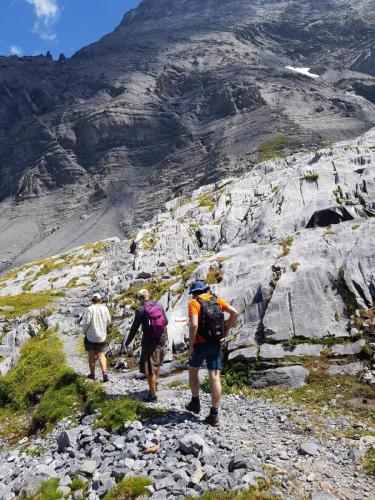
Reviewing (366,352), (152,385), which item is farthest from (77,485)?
(366,352)

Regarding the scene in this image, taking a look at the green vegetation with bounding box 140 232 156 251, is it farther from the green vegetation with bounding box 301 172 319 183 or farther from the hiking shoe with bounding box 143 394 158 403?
the hiking shoe with bounding box 143 394 158 403

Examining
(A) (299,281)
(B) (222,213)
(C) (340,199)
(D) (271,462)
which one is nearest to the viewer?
(D) (271,462)

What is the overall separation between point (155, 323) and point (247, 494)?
687 cm

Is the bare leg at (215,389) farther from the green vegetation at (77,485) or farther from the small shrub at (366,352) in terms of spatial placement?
the small shrub at (366,352)

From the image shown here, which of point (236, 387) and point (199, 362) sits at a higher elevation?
point (199, 362)

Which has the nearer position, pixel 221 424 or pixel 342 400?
pixel 221 424

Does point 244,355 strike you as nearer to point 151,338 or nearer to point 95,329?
point 151,338

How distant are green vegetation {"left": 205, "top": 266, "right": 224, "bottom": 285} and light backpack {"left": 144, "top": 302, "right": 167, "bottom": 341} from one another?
11.2 meters

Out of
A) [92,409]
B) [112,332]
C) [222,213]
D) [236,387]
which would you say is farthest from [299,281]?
[222,213]

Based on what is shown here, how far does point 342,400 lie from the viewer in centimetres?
1356

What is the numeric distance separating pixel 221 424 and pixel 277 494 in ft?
13.4

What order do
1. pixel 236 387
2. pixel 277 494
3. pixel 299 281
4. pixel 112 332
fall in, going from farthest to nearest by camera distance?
pixel 112 332 < pixel 299 281 < pixel 236 387 < pixel 277 494

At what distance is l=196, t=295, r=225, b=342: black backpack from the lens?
11.9 meters

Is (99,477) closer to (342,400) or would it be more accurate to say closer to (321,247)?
(342,400)
